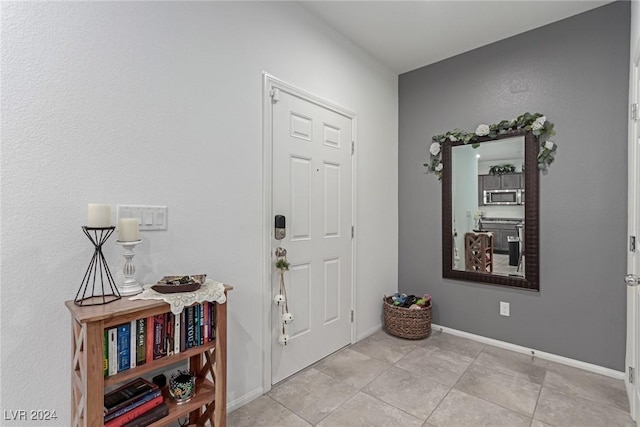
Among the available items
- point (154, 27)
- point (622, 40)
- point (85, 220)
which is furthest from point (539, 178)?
point (85, 220)

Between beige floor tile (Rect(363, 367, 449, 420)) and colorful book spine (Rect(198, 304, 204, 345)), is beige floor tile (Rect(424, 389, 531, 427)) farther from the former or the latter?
colorful book spine (Rect(198, 304, 204, 345))

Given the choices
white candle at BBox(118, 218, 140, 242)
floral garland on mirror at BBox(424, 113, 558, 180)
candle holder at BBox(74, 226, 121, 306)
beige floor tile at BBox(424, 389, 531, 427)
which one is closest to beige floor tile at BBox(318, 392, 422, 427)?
beige floor tile at BBox(424, 389, 531, 427)

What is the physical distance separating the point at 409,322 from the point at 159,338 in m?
2.22

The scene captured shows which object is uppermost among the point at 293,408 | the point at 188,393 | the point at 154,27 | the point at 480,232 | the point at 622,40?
the point at 622,40

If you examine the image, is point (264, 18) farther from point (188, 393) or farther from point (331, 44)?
point (188, 393)

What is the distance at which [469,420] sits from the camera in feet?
5.96

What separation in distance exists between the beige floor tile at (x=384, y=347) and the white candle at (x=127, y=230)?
2.08 meters

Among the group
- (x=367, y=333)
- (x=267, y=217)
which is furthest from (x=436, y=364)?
(x=267, y=217)

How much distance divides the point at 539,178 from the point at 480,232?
0.66m

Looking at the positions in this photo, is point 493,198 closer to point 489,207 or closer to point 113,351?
point 489,207

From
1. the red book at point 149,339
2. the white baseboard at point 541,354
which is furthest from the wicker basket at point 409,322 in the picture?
the red book at point 149,339

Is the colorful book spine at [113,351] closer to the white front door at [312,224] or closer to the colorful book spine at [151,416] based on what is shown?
the colorful book spine at [151,416]

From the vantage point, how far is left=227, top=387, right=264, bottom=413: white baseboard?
190 cm

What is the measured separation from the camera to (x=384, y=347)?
2.82 meters
